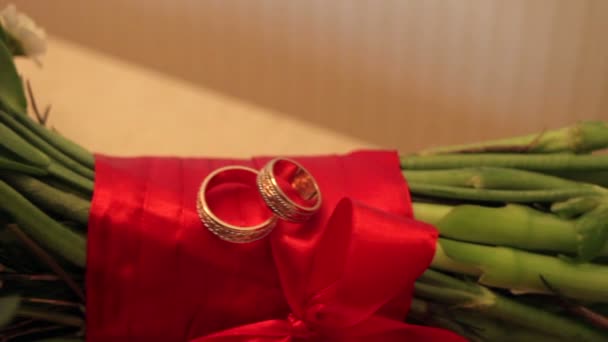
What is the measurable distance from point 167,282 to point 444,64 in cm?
45

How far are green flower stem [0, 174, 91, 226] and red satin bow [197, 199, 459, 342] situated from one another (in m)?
0.10

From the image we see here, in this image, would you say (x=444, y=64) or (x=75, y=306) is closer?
(x=75, y=306)

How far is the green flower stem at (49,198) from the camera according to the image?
34 centimetres

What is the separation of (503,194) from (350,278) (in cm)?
13

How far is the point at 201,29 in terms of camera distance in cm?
64

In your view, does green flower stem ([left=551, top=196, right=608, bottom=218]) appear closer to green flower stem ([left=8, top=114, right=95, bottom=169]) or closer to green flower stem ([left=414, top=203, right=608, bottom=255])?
green flower stem ([left=414, top=203, right=608, bottom=255])

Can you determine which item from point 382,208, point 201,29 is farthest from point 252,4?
point 382,208

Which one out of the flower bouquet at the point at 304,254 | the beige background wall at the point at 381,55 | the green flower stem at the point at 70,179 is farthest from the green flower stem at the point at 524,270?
the beige background wall at the point at 381,55

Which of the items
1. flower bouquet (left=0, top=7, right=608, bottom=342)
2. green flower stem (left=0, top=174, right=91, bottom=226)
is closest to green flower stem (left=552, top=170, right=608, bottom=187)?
flower bouquet (left=0, top=7, right=608, bottom=342)

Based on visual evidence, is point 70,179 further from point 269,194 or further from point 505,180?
point 505,180

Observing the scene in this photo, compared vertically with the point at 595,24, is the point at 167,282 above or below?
below

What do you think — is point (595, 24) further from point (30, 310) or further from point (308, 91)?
point (30, 310)

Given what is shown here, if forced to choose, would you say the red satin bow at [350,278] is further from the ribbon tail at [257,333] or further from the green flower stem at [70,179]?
the green flower stem at [70,179]

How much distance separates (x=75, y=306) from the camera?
349mm
